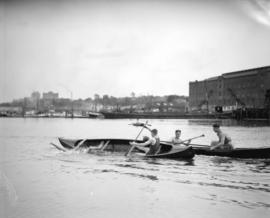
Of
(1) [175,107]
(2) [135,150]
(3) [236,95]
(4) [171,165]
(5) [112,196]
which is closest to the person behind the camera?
(5) [112,196]

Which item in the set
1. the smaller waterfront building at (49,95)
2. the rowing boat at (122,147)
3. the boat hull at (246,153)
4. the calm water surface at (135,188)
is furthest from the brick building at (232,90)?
the calm water surface at (135,188)

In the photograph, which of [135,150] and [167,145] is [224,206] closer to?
[167,145]

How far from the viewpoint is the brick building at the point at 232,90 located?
67.6 meters

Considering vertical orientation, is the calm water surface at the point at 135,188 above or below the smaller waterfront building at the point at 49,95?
below

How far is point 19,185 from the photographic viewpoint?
10.4 meters

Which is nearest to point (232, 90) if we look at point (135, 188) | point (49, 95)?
point (49, 95)

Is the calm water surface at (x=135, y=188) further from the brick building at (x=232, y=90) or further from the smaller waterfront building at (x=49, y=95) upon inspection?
the smaller waterfront building at (x=49, y=95)

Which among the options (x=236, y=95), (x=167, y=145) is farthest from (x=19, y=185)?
(x=236, y=95)

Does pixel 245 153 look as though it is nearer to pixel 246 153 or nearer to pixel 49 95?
pixel 246 153

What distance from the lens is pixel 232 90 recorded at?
76312 mm

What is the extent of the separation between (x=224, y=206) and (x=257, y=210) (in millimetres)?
718

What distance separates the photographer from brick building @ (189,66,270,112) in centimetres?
6756

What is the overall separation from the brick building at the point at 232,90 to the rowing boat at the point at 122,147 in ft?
174

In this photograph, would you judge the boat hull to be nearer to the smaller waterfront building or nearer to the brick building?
the brick building
